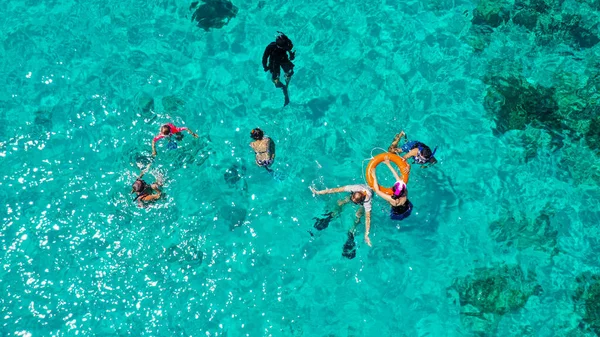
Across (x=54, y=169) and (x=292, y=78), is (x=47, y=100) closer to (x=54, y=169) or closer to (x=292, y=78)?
(x=54, y=169)

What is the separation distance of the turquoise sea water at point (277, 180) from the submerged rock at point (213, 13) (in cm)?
33

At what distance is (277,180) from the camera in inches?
554

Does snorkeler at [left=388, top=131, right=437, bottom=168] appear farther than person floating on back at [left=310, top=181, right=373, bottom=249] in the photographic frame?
Yes

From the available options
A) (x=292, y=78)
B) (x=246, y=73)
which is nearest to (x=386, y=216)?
(x=292, y=78)

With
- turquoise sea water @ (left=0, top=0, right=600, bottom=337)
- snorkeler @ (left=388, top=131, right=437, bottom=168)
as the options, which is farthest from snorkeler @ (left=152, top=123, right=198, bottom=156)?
snorkeler @ (left=388, top=131, right=437, bottom=168)

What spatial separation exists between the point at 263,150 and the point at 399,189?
3.79 m

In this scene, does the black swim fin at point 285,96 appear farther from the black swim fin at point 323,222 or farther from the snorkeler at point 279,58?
the black swim fin at point 323,222

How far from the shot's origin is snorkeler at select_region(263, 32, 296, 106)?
13163 mm

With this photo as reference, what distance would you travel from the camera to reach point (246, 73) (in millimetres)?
15469

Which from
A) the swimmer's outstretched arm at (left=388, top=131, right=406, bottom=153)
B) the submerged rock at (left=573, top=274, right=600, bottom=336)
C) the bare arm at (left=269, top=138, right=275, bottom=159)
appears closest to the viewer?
the submerged rock at (left=573, top=274, right=600, bottom=336)

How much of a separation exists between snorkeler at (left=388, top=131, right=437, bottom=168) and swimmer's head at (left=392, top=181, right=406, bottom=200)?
168 cm

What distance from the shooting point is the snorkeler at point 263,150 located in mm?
13219

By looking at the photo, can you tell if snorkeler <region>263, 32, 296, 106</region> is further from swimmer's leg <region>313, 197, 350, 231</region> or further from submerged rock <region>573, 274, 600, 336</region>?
submerged rock <region>573, 274, 600, 336</region>

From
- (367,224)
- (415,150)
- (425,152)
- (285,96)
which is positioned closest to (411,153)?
(415,150)
